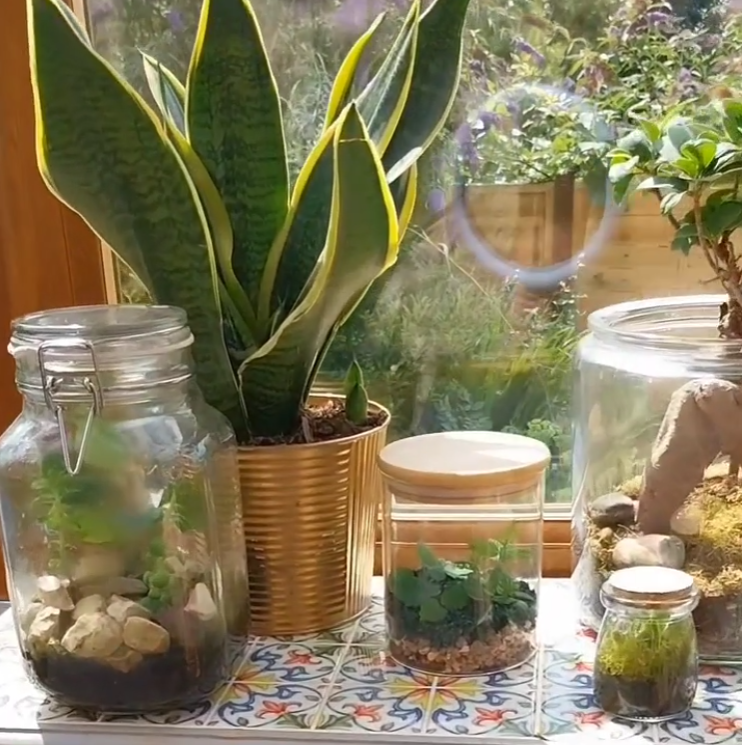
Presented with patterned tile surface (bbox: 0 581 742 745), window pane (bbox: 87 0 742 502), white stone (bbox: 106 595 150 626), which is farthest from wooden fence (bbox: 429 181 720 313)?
white stone (bbox: 106 595 150 626)

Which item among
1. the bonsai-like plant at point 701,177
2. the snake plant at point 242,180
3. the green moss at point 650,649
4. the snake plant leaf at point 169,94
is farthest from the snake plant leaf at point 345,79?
the green moss at point 650,649

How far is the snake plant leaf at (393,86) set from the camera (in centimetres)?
79

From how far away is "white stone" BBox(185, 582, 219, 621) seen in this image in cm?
72

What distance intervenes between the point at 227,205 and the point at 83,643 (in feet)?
1.05

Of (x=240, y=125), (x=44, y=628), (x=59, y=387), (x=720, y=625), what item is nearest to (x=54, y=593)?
(x=44, y=628)

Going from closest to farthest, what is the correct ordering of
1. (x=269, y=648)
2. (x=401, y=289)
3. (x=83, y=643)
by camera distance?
(x=83, y=643)
(x=269, y=648)
(x=401, y=289)

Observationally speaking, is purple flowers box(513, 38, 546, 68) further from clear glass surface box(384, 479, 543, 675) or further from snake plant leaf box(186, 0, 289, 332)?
clear glass surface box(384, 479, 543, 675)

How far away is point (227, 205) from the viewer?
787 millimetres

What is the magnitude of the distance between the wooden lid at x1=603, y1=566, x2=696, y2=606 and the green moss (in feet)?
0.04

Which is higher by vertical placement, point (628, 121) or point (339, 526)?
point (628, 121)

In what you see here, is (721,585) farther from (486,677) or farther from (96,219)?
(96,219)

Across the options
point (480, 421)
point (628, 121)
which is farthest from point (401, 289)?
point (628, 121)

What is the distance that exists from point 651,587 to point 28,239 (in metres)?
0.61

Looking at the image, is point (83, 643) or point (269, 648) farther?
point (269, 648)
